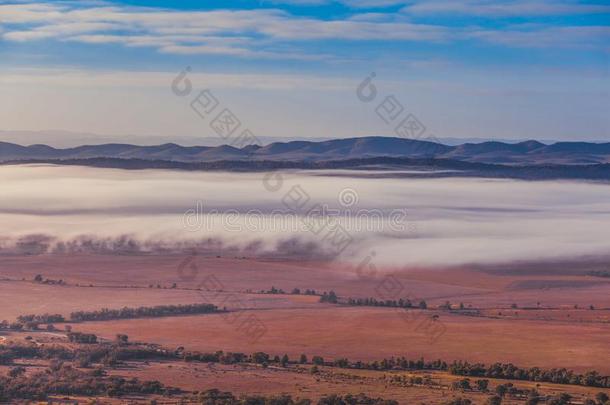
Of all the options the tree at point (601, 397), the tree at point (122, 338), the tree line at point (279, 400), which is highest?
the tree at point (122, 338)

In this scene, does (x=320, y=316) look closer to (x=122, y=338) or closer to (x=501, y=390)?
(x=122, y=338)

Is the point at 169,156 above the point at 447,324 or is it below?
above

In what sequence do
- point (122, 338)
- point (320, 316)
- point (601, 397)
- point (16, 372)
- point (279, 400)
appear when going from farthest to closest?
point (320, 316), point (122, 338), point (16, 372), point (601, 397), point (279, 400)

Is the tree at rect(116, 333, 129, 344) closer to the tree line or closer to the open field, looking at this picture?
the open field

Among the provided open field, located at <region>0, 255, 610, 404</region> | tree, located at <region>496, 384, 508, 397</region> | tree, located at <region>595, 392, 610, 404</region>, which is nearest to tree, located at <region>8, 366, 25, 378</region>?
open field, located at <region>0, 255, 610, 404</region>

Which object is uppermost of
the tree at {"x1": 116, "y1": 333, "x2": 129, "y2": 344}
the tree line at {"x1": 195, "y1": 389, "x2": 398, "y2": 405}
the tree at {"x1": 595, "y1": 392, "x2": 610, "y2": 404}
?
the tree at {"x1": 116, "y1": 333, "x2": 129, "y2": 344}

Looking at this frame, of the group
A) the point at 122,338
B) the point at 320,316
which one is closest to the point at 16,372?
the point at 122,338

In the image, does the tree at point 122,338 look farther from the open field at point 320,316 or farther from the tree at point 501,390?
the tree at point 501,390

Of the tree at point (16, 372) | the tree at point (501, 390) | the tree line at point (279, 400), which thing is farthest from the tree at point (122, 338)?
the tree at point (501, 390)

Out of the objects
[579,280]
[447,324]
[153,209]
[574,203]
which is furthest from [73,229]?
[574,203]

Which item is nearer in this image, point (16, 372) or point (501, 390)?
point (501, 390)

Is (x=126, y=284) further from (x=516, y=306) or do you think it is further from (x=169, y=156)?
(x=169, y=156)
